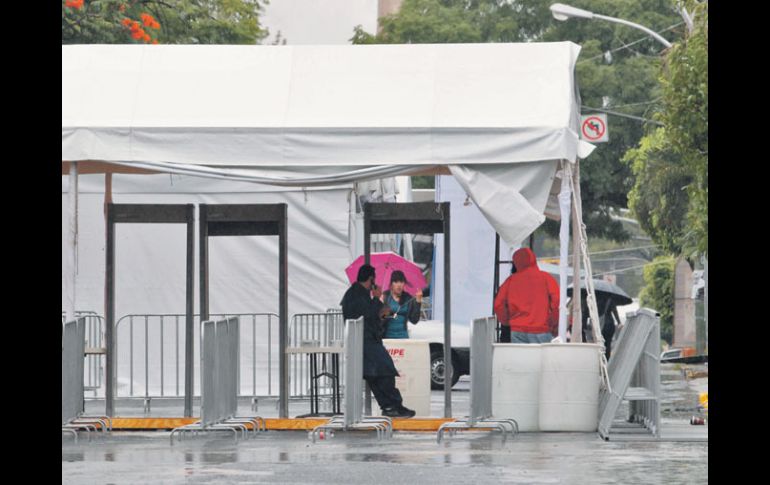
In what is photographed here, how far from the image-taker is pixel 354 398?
15.7 m

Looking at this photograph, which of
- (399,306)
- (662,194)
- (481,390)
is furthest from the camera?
(662,194)

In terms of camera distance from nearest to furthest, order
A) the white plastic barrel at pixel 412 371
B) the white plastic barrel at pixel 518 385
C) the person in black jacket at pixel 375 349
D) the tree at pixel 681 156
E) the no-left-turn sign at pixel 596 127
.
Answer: the white plastic barrel at pixel 518 385 < the person in black jacket at pixel 375 349 < the white plastic barrel at pixel 412 371 < the tree at pixel 681 156 < the no-left-turn sign at pixel 596 127

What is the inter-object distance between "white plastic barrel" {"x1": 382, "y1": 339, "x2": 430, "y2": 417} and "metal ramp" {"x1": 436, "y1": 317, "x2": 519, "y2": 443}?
5.55ft

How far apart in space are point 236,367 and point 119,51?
11.8 ft

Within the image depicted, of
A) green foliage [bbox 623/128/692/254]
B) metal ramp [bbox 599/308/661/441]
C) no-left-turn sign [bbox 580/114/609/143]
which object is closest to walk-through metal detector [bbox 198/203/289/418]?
metal ramp [bbox 599/308/661/441]

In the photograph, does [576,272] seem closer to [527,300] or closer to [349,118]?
[527,300]

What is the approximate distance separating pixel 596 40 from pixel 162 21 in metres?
17.4

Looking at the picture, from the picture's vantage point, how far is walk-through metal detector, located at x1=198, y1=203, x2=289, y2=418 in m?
16.6

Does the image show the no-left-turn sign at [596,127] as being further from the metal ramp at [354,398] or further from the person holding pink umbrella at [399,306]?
the metal ramp at [354,398]

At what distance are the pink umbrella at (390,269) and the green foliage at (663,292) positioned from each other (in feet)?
77.2

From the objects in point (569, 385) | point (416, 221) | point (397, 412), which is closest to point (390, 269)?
point (416, 221)

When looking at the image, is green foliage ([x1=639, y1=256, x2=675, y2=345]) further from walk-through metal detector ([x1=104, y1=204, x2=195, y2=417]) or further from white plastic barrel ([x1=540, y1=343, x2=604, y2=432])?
white plastic barrel ([x1=540, y1=343, x2=604, y2=432])

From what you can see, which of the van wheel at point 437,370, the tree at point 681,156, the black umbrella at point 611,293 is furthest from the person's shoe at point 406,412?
the black umbrella at point 611,293

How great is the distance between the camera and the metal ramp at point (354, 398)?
15.3 metres
